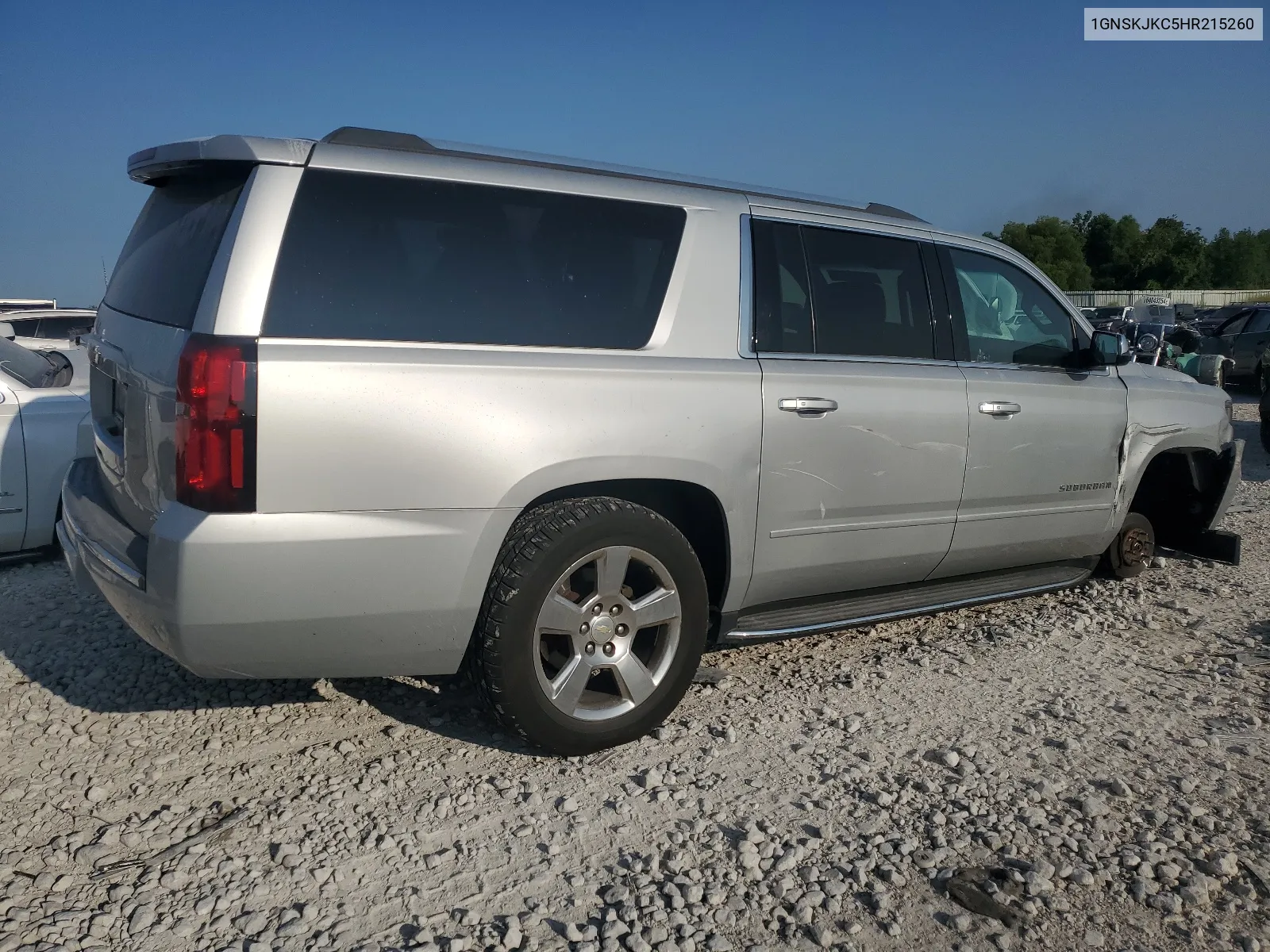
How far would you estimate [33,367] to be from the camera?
18.7 feet

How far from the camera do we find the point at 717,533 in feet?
12.5

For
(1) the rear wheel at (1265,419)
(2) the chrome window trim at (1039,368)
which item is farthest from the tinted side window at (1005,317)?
(1) the rear wheel at (1265,419)

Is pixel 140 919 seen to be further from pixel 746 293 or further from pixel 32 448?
pixel 32 448

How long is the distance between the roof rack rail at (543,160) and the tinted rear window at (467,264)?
0.16 m

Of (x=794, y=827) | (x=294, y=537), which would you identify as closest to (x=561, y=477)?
(x=294, y=537)

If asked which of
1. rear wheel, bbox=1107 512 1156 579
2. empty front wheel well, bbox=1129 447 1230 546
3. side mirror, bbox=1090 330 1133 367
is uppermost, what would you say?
side mirror, bbox=1090 330 1133 367

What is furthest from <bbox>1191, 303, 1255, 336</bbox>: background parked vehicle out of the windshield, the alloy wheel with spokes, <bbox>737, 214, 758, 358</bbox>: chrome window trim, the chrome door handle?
the windshield

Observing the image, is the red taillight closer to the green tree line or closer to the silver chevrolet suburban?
the silver chevrolet suburban

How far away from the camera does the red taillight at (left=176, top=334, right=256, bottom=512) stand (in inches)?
111

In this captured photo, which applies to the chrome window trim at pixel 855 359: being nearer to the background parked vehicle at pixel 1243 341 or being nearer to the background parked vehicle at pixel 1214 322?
the background parked vehicle at pixel 1243 341

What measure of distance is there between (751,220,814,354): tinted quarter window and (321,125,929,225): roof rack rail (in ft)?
0.63

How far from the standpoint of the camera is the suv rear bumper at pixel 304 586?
2.86 metres

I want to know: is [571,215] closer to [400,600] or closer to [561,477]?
[561,477]

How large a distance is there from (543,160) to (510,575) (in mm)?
1460
